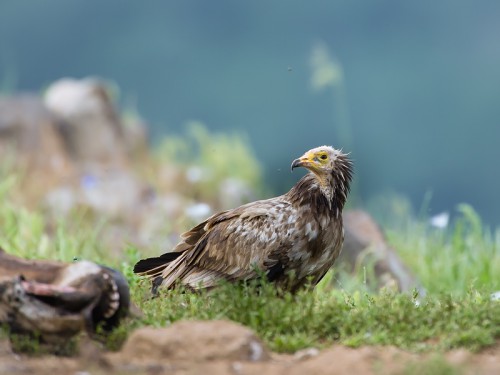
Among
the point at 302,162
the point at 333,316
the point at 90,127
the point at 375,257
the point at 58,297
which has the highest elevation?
the point at 90,127

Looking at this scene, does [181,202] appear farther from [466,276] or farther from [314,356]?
[314,356]

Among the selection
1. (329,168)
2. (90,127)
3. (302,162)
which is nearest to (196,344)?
(302,162)

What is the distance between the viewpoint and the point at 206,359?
5.36 meters

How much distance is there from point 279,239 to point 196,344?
1.93 m

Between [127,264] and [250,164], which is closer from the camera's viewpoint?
[127,264]

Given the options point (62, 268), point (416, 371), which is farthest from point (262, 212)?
point (416, 371)

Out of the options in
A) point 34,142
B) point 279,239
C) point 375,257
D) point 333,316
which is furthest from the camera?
point 34,142

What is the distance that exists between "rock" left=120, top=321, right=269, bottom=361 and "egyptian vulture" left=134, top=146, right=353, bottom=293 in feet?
4.67

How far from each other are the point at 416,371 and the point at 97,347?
1.75 m

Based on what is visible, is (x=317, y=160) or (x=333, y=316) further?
(x=317, y=160)

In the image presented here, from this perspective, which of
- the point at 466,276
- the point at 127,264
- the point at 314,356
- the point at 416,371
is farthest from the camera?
the point at 466,276

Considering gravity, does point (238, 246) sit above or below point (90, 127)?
below

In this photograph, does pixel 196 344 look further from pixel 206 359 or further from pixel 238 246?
pixel 238 246

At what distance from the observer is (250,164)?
17.5 meters
